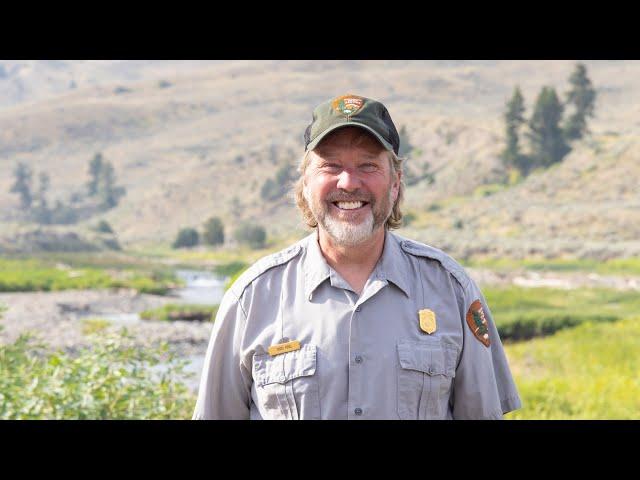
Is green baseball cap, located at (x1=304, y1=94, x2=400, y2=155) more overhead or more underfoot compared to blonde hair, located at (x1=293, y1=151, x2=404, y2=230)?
more overhead

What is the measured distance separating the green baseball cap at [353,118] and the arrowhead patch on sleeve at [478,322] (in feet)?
1.66

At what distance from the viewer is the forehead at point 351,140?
2.51 m

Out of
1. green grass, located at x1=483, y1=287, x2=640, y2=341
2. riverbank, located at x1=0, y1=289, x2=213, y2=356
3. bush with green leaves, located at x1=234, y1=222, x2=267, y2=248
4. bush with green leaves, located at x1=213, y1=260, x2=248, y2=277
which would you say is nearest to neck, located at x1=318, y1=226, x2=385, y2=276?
riverbank, located at x1=0, y1=289, x2=213, y2=356

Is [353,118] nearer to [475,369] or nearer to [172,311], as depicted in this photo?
[475,369]

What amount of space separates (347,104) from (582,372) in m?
18.0

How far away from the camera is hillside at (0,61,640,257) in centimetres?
3938

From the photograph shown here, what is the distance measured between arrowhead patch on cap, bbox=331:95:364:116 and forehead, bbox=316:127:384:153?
6cm

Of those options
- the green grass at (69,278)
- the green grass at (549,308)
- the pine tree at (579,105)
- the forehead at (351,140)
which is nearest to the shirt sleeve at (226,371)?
the forehead at (351,140)

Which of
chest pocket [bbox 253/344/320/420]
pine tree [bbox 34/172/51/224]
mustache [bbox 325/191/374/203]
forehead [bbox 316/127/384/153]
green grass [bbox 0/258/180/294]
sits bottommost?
green grass [bbox 0/258/180/294]

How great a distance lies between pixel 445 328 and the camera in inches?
97.0

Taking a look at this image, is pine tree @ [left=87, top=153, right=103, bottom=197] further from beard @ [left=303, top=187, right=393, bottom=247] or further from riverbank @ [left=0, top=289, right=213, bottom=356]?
beard @ [left=303, top=187, right=393, bottom=247]

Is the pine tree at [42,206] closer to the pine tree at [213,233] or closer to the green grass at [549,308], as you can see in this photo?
the pine tree at [213,233]

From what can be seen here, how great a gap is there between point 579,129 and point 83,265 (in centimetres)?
2743
